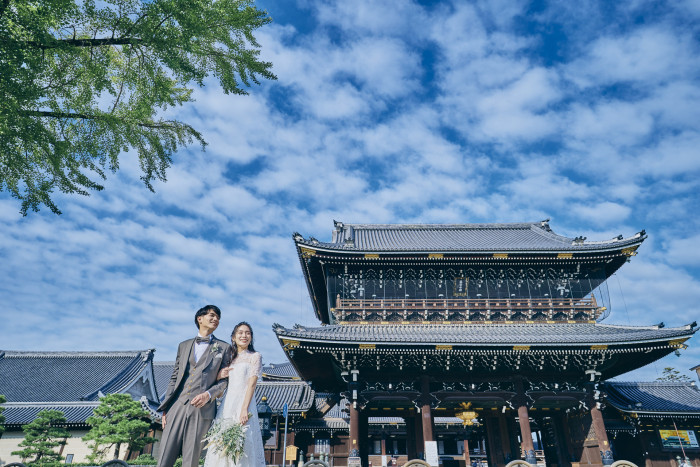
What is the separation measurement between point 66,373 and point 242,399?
29943 mm

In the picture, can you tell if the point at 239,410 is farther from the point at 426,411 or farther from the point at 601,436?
the point at 601,436

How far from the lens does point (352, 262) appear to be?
16.1 meters

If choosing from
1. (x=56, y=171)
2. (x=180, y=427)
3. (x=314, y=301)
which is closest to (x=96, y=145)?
(x=56, y=171)

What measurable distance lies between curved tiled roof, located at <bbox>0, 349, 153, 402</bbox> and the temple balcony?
18847 mm

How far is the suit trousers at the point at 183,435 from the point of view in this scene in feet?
14.3

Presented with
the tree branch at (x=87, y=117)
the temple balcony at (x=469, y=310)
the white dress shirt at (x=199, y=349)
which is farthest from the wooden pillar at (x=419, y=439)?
the tree branch at (x=87, y=117)

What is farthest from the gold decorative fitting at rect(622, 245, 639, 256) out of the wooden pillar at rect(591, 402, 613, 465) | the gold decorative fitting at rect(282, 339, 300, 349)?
the gold decorative fitting at rect(282, 339, 300, 349)

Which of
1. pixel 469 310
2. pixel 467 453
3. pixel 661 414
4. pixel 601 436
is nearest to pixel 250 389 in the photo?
pixel 469 310

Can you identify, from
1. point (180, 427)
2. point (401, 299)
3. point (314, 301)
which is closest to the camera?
point (180, 427)

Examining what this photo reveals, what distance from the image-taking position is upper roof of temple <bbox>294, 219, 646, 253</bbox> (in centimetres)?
1564

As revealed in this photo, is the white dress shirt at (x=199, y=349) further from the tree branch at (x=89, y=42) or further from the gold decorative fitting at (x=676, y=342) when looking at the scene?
the gold decorative fitting at (x=676, y=342)

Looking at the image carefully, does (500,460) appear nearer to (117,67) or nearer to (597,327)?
(597,327)

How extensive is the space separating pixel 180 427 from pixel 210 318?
1244 mm

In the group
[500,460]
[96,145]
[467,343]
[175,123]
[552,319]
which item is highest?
[175,123]
